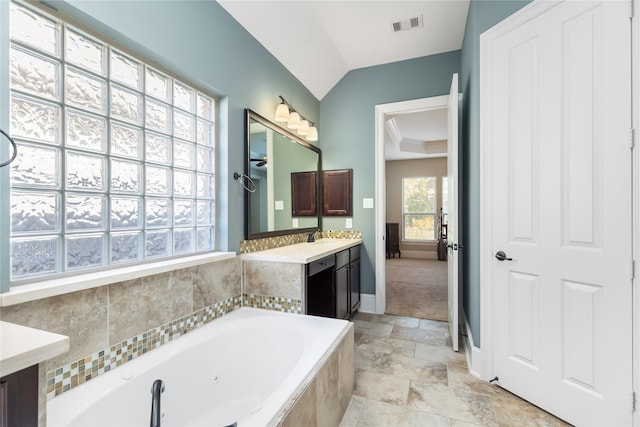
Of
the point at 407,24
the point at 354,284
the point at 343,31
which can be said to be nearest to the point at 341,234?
the point at 354,284

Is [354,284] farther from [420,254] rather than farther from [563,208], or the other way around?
[420,254]

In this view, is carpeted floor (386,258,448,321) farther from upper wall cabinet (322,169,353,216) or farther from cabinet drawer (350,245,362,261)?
upper wall cabinet (322,169,353,216)

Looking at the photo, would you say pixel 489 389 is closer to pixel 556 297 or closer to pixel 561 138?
pixel 556 297

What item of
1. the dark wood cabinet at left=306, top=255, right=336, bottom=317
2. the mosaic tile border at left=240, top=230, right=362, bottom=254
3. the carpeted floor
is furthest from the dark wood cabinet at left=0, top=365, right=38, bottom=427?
the carpeted floor

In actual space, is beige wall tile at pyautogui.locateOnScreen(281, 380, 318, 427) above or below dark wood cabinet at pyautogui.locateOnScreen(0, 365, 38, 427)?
below

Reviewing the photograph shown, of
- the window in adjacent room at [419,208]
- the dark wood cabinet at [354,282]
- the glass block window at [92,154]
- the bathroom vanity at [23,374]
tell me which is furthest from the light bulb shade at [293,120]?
the window in adjacent room at [419,208]

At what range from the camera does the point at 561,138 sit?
64.5 inches

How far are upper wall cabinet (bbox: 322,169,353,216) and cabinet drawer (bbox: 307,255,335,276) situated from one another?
3.34 feet

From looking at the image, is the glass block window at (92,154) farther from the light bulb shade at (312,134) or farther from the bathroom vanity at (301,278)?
the light bulb shade at (312,134)

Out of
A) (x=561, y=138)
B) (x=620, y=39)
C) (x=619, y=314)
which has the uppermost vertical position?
(x=620, y=39)

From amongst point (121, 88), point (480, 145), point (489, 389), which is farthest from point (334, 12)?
point (489, 389)

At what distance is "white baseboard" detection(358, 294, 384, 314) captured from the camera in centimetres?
336

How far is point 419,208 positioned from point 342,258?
526cm

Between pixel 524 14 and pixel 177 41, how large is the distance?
2052 millimetres
